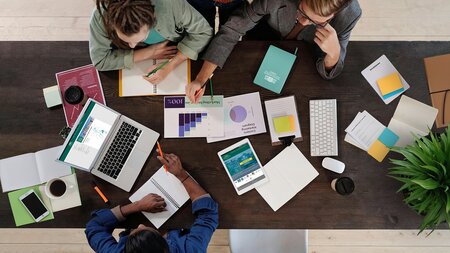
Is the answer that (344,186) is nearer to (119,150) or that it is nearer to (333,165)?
(333,165)

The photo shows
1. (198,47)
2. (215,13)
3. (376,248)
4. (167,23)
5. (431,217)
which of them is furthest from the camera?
(376,248)

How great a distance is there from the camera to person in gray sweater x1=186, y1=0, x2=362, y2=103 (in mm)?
1501

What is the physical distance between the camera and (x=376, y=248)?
7.55 feet

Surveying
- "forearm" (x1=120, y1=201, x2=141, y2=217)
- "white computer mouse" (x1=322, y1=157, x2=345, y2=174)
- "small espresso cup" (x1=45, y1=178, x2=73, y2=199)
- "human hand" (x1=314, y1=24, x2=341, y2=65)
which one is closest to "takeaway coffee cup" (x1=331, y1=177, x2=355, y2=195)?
"white computer mouse" (x1=322, y1=157, x2=345, y2=174)

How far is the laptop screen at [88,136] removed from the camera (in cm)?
153

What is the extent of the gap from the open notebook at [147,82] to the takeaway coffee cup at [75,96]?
0.56 ft

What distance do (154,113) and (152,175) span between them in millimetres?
283

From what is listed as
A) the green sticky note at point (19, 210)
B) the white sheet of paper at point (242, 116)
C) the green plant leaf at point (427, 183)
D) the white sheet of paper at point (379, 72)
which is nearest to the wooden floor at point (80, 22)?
the green sticky note at point (19, 210)

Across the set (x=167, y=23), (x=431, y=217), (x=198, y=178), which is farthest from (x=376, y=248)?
(x=167, y=23)

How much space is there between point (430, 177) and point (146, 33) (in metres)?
1.24

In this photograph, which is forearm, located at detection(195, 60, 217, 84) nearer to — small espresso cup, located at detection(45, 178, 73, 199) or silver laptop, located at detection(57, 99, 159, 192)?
silver laptop, located at detection(57, 99, 159, 192)

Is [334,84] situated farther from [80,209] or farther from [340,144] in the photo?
[80,209]

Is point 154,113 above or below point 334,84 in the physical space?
below

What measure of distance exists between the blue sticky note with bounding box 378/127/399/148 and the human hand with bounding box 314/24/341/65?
16.2 inches
